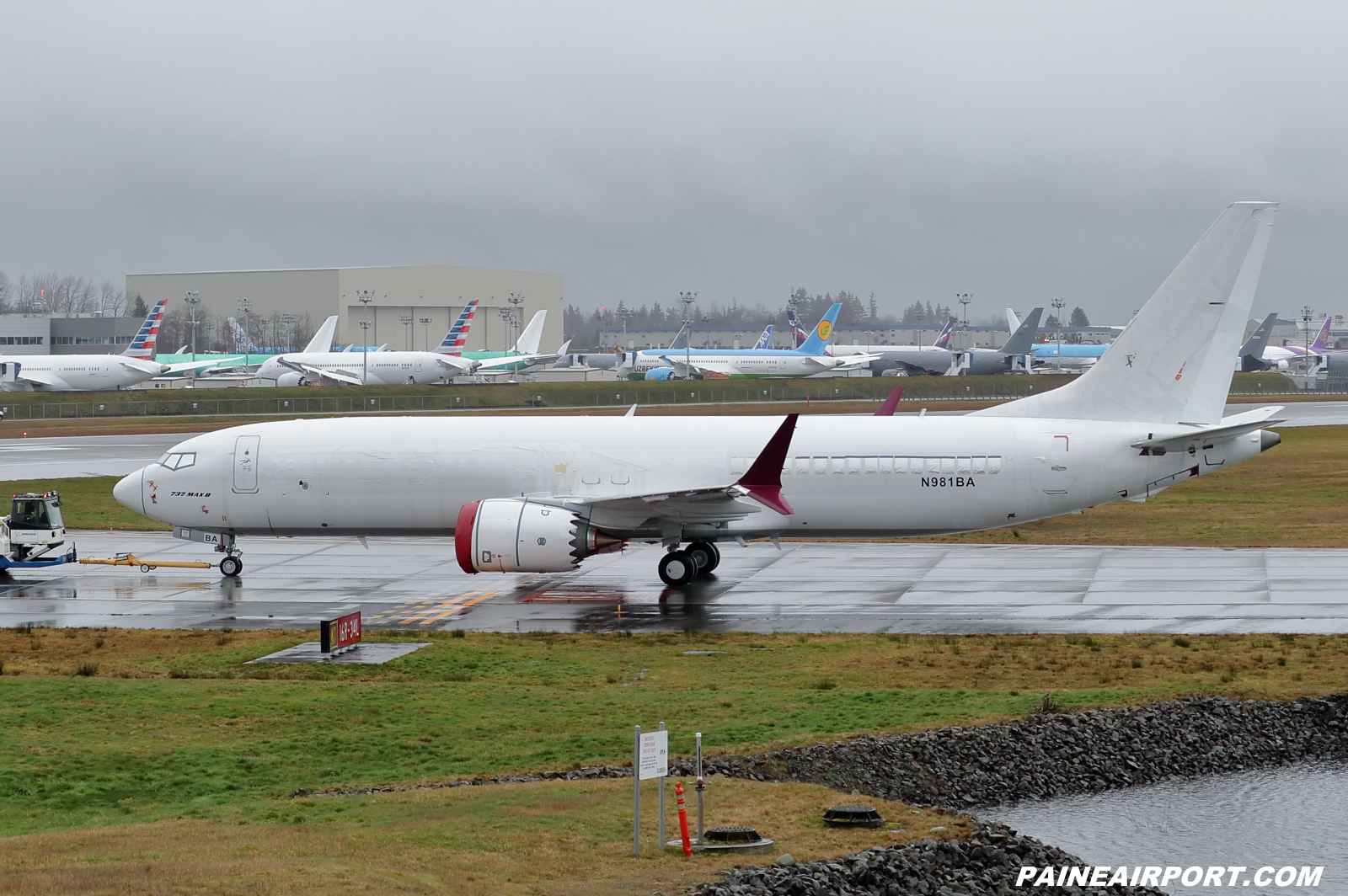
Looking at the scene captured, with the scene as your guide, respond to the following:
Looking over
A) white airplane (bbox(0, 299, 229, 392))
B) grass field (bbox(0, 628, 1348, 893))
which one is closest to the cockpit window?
grass field (bbox(0, 628, 1348, 893))

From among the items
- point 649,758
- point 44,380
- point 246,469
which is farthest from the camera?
point 44,380

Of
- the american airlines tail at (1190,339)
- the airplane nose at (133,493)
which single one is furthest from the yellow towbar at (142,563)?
the american airlines tail at (1190,339)

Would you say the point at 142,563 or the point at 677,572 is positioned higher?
the point at 677,572

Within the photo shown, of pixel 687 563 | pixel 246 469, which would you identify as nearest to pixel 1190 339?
pixel 687 563

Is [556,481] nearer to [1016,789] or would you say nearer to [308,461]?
[308,461]

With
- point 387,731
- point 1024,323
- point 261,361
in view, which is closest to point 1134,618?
point 387,731

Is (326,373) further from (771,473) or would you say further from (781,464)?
(781,464)

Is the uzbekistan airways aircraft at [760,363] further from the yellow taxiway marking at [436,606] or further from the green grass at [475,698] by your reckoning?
the green grass at [475,698]

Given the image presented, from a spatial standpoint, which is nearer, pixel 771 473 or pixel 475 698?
pixel 475 698

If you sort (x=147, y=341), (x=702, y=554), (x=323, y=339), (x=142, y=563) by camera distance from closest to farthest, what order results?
(x=702, y=554) < (x=142, y=563) < (x=147, y=341) < (x=323, y=339)

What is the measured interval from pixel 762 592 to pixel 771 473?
132 inches

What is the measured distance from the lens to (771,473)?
34.1 m

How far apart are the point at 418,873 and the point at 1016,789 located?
10892 millimetres

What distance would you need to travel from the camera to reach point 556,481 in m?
36.8
